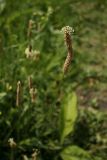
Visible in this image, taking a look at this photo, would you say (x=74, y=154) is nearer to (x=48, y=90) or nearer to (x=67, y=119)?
(x=67, y=119)

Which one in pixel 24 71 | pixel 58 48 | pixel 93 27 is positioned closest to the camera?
pixel 24 71

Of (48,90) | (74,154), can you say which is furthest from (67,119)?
(48,90)

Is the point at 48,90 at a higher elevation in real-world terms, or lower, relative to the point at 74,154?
higher

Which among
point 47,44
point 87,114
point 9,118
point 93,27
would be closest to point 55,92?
point 87,114

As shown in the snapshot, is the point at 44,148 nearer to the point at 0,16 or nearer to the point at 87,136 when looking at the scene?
the point at 87,136

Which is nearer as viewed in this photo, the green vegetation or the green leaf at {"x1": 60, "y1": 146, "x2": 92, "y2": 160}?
the green vegetation

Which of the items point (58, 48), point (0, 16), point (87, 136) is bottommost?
point (87, 136)

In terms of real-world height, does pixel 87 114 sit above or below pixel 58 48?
below
